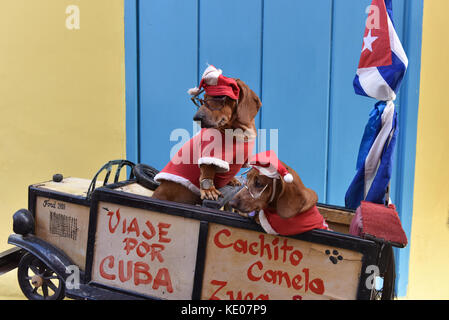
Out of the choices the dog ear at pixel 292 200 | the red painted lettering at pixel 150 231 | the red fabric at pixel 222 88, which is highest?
the red fabric at pixel 222 88

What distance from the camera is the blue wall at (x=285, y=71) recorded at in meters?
2.08

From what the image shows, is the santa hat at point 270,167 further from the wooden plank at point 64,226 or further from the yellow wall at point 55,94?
the yellow wall at point 55,94

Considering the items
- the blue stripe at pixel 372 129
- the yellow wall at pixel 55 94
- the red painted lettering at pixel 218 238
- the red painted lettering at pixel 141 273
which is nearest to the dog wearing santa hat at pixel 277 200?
the red painted lettering at pixel 218 238

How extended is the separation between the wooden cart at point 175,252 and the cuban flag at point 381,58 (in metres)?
0.50

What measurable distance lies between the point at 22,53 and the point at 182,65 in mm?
1089

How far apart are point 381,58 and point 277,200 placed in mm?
649

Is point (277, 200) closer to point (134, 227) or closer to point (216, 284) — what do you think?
point (216, 284)

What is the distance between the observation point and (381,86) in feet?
4.10

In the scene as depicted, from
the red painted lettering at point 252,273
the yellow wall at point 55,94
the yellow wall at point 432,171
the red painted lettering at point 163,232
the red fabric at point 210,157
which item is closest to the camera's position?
the red painted lettering at point 252,273

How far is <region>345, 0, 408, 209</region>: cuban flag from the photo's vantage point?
4.07ft

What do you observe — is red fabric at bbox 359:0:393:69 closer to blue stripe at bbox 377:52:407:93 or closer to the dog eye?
blue stripe at bbox 377:52:407:93

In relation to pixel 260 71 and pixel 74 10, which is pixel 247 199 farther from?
pixel 74 10

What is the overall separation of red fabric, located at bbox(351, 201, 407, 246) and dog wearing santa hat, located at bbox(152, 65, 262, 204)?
519mm

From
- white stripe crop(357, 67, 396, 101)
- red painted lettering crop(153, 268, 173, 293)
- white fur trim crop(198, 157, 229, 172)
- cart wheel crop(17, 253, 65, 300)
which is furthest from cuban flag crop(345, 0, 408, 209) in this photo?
cart wheel crop(17, 253, 65, 300)
